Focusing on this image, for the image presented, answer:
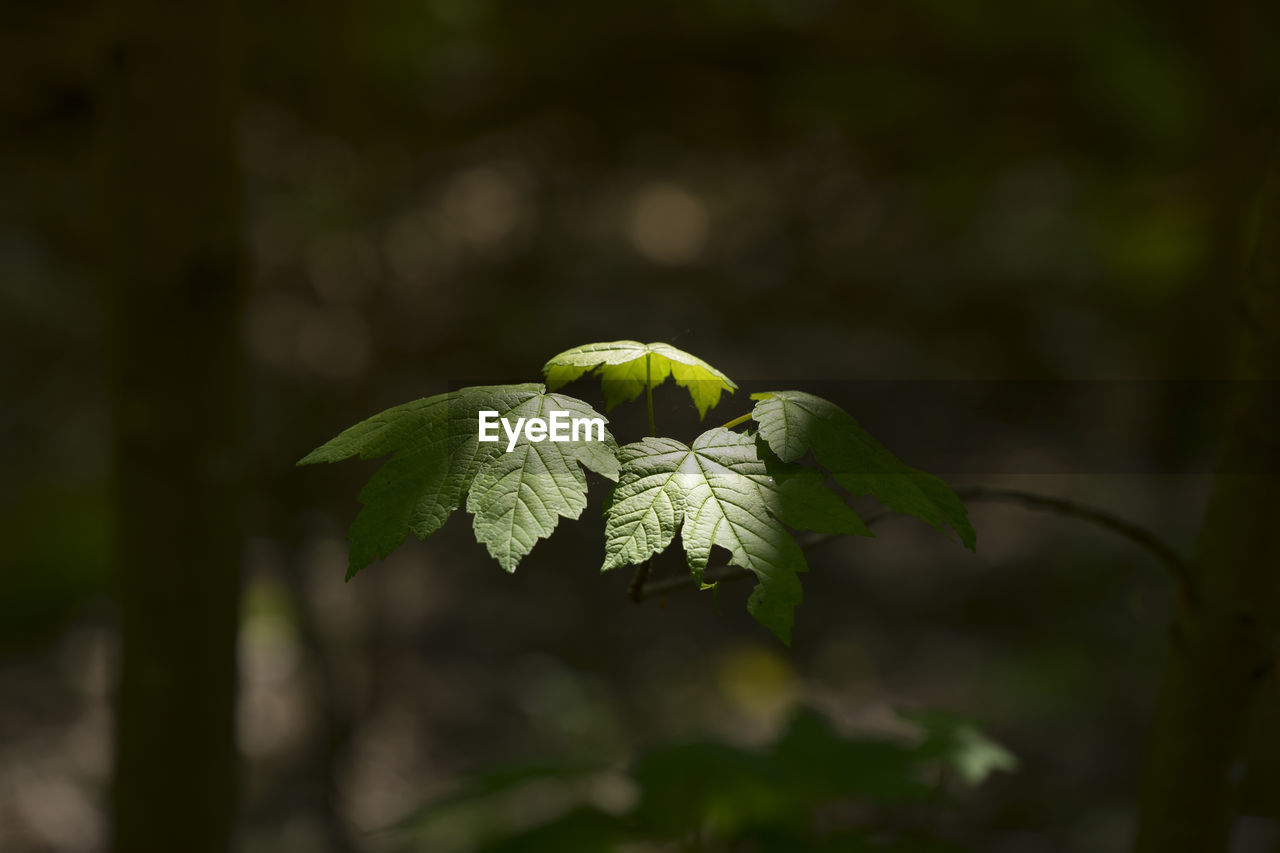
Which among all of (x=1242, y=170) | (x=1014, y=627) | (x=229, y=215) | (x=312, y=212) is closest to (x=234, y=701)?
(x=229, y=215)

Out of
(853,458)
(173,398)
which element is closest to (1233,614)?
(853,458)

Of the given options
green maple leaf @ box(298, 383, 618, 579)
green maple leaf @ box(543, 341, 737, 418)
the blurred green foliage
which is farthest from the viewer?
the blurred green foliage

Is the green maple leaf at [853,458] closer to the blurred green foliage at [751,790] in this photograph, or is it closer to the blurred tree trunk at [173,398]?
the blurred green foliage at [751,790]

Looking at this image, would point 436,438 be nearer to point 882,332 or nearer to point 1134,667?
point 1134,667

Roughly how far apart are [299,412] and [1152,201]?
466 cm

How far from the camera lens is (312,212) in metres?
3.38

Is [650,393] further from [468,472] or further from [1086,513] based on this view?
[1086,513]

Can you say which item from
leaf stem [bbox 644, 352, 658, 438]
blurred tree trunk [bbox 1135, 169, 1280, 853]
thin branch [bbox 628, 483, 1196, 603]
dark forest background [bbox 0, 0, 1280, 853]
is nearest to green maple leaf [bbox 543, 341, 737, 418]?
leaf stem [bbox 644, 352, 658, 438]

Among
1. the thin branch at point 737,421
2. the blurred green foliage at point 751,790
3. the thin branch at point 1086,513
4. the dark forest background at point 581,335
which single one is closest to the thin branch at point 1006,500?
the thin branch at point 1086,513

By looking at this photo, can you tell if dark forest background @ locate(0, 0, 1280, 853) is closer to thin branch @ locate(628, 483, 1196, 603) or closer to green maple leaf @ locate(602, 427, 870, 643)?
thin branch @ locate(628, 483, 1196, 603)

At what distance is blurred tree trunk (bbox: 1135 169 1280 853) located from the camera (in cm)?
82

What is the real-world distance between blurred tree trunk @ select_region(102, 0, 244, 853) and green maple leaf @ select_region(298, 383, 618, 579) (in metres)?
0.73

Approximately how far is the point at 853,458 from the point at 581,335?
11.9 ft

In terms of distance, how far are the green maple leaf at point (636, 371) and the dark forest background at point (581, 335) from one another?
766 millimetres
